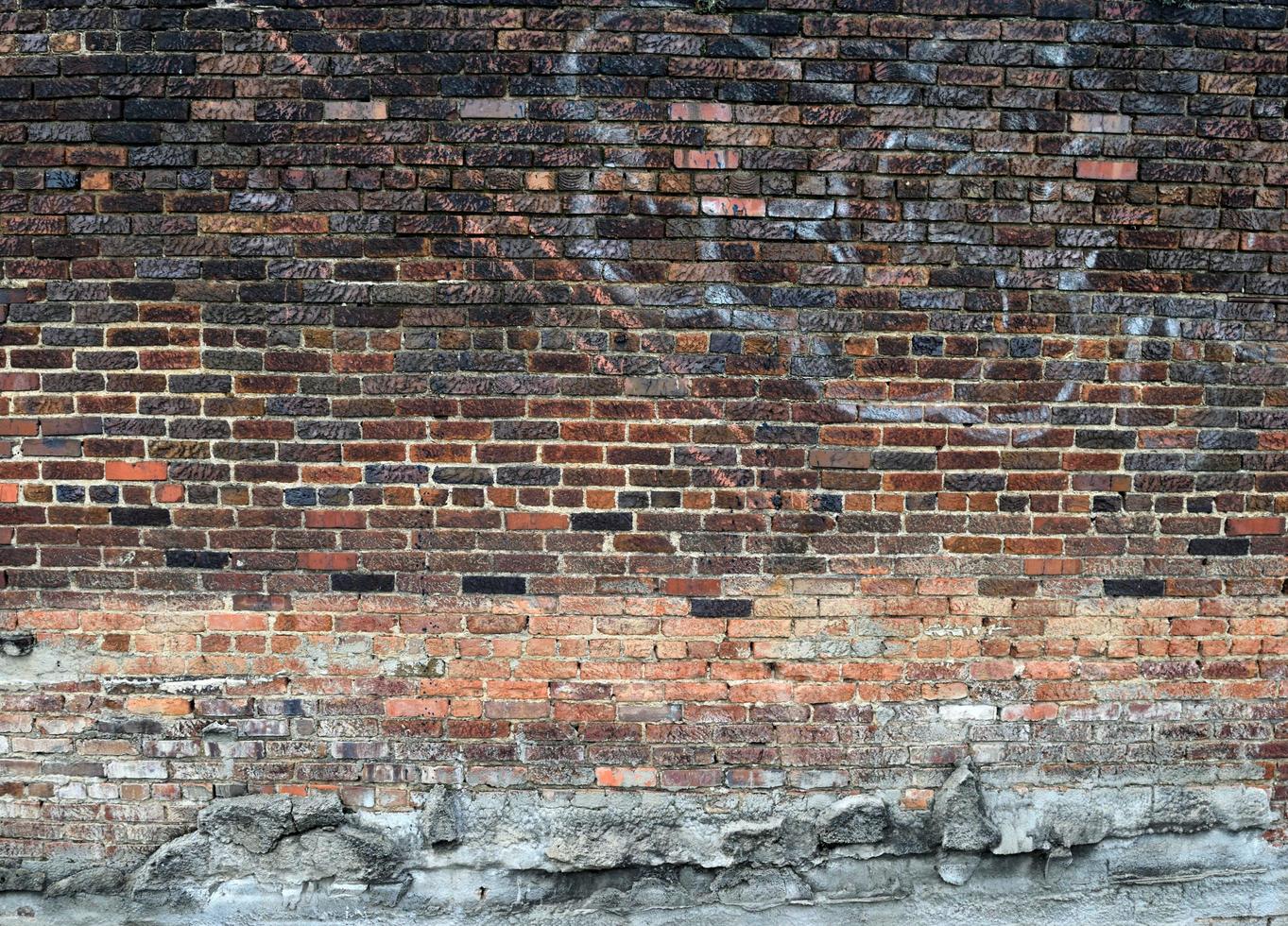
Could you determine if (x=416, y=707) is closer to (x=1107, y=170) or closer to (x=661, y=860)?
(x=661, y=860)

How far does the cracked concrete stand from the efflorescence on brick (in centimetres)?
10

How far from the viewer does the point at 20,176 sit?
2.46m

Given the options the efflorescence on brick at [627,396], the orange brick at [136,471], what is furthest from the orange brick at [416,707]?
the orange brick at [136,471]

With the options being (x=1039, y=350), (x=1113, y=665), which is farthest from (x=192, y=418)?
(x=1113, y=665)

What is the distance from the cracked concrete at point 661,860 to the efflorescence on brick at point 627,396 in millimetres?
100

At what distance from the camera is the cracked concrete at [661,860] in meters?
2.56

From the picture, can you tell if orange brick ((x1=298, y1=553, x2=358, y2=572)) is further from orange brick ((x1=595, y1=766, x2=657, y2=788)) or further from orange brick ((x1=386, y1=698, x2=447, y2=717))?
orange brick ((x1=595, y1=766, x2=657, y2=788))

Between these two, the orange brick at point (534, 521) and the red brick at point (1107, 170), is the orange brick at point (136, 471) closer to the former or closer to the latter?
the orange brick at point (534, 521)

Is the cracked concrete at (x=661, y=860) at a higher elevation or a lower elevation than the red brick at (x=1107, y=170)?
lower

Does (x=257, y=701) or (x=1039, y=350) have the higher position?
(x=1039, y=350)

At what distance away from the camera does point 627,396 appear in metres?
2.51

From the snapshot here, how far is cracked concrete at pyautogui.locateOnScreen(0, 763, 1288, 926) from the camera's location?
8.39 ft

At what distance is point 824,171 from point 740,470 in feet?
3.66

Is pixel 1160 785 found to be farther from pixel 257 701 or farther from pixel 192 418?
pixel 192 418
